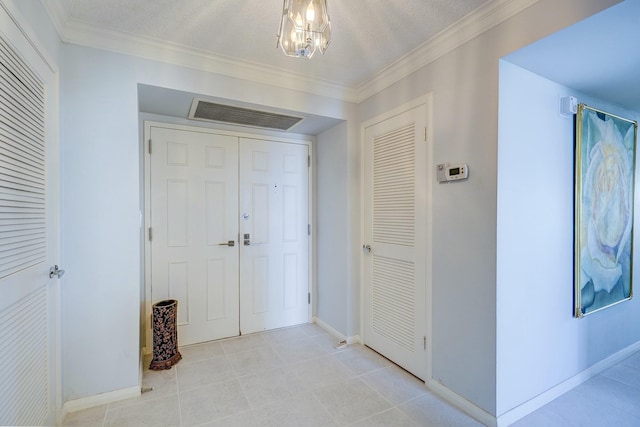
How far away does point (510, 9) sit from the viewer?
1613mm

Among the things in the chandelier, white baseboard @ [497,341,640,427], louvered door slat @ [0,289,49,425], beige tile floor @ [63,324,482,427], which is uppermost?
the chandelier

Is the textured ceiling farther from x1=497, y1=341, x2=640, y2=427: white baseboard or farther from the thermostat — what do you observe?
x1=497, y1=341, x2=640, y2=427: white baseboard

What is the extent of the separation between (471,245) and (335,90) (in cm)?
180

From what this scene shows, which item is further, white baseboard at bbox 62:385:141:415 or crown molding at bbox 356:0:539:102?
white baseboard at bbox 62:385:141:415

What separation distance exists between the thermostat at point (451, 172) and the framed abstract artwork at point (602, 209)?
893mm

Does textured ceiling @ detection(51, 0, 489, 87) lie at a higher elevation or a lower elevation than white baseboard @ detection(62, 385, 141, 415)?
higher

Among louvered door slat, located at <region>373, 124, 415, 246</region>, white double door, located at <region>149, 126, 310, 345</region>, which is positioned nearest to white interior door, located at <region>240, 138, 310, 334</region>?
white double door, located at <region>149, 126, 310, 345</region>

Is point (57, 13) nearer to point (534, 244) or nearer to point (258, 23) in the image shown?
point (258, 23)

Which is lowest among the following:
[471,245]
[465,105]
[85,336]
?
[85,336]

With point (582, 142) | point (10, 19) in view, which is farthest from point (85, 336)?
point (582, 142)

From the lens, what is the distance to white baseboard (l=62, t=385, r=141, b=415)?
1858 mm

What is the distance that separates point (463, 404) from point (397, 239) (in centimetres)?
116

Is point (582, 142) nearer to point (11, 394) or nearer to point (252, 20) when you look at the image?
point (252, 20)

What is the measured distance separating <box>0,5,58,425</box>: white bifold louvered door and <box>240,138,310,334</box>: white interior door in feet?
5.11
